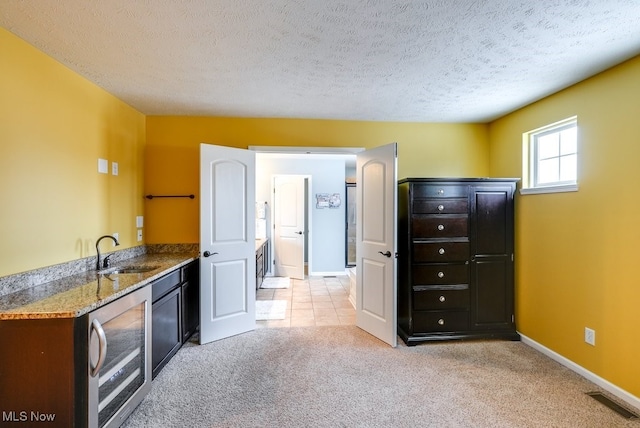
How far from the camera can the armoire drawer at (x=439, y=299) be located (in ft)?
10.1

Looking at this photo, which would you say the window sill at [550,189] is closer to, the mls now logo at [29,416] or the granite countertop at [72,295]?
the granite countertop at [72,295]

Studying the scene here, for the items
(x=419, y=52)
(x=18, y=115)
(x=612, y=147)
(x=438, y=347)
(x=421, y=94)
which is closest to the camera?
(x=18, y=115)

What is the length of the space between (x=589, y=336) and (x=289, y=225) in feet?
15.4

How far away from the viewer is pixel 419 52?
2.06 meters

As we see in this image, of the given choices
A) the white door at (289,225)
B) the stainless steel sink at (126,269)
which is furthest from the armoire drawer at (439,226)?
the white door at (289,225)

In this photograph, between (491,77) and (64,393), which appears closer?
(64,393)

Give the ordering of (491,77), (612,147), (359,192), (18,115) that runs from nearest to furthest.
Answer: (18,115) < (612,147) < (491,77) < (359,192)

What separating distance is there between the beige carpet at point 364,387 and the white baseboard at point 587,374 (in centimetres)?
5

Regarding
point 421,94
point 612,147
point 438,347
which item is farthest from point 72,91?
point 612,147

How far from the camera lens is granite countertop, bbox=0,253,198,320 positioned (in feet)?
4.92

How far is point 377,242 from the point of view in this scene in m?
3.23

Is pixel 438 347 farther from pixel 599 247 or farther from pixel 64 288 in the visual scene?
pixel 64 288

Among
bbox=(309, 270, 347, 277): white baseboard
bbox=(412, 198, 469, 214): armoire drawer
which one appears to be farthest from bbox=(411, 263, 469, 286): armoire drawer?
bbox=(309, 270, 347, 277): white baseboard

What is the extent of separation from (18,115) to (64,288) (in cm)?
113
